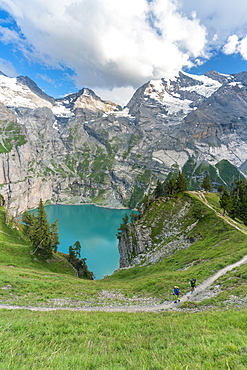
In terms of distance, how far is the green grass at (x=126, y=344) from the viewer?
5223mm

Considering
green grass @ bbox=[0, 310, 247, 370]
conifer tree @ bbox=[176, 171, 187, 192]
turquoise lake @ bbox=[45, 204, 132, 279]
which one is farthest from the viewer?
turquoise lake @ bbox=[45, 204, 132, 279]

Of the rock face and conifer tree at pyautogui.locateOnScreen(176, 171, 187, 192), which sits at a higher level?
conifer tree at pyautogui.locateOnScreen(176, 171, 187, 192)

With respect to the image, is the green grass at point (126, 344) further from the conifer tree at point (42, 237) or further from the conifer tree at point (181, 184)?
the conifer tree at point (181, 184)

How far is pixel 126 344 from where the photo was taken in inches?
304

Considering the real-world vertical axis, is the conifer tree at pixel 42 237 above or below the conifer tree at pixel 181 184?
below

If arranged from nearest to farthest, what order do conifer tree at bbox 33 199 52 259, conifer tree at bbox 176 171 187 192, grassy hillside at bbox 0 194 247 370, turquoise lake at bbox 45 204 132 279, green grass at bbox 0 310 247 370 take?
green grass at bbox 0 310 247 370, grassy hillside at bbox 0 194 247 370, conifer tree at bbox 33 199 52 259, conifer tree at bbox 176 171 187 192, turquoise lake at bbox 45 204 132 279

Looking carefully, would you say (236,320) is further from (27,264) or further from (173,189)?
(173,189)

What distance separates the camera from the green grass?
522 cm

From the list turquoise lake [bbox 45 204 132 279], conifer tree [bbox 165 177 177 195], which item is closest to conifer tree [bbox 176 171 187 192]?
conifer tree [bbox 165 177 177 195]

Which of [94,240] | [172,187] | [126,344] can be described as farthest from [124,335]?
[94,240]

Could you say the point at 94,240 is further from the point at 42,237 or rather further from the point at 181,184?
the point at 42,237

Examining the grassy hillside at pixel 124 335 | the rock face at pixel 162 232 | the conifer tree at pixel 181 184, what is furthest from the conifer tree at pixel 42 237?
the conifer tree at pixel 181 184

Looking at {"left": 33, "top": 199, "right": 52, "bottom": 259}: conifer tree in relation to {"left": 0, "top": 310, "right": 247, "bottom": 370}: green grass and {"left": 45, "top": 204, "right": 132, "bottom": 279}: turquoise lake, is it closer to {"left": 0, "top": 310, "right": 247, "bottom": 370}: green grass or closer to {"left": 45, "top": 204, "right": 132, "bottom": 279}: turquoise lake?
{"left": 45, "top": 204, "right": 132, "bottom": 279}: turquoise lake

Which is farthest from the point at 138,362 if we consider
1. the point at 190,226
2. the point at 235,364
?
the point at 190,226
